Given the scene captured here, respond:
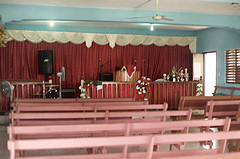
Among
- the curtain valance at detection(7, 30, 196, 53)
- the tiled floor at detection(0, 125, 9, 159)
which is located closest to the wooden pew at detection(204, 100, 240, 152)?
the tiled floor at detection(0, 125, 9, 159)

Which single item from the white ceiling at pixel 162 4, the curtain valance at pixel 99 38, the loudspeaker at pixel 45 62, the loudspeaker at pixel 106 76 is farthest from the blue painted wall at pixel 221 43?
the loudspeaker at pixel 45 62

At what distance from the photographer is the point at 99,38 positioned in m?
12.3

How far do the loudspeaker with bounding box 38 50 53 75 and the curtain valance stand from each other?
54cm

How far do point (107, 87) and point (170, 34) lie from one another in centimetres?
565

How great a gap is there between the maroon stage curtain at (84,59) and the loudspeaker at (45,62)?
0.59 meters

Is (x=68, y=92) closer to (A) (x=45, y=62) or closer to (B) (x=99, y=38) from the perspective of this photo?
(A) (x=45, y=62)

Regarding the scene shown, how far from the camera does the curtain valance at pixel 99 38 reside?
11.4 meters

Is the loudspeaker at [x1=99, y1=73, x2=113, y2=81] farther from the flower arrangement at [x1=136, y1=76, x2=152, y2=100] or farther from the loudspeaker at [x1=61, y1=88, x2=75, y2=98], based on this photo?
the flower arrangement at [x1=136, y1=76, x2=152, y2=100]

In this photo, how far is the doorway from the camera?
12.2 m

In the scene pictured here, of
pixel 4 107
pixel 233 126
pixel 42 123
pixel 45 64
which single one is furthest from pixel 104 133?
pixel 45 64

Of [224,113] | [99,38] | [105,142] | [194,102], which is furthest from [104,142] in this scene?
[99,38]

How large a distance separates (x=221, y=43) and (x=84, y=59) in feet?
18.4

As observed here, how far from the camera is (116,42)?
493 inches

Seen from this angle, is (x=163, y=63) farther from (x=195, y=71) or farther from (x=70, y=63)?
(x=70, y=63)
